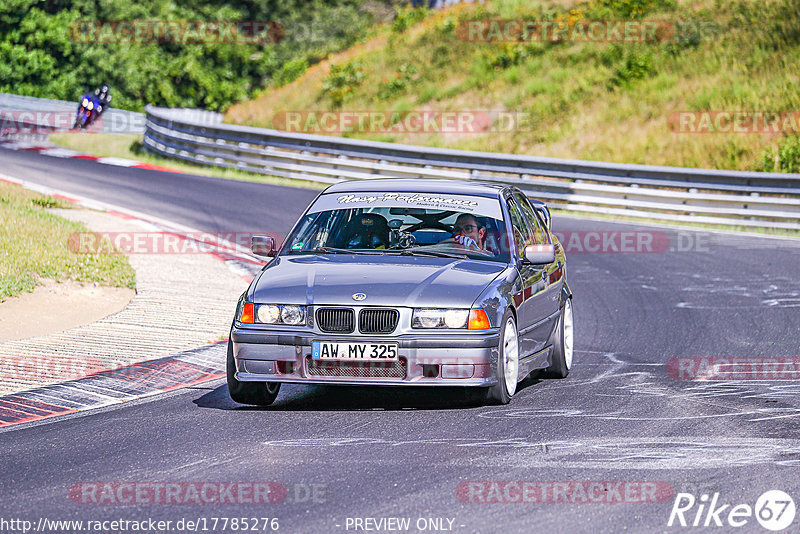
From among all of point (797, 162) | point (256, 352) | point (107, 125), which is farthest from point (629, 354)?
point (107, 125)

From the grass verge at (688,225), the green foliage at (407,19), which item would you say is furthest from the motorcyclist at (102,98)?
the grass verge at (688,225)

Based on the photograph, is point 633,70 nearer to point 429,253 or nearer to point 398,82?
point 398,82

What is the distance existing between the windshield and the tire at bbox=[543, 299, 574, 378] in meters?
1.05

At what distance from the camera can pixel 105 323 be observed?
11609mm

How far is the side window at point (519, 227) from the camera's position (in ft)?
30.5

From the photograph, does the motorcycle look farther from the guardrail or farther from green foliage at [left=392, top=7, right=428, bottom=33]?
green foliage at [left=392, top=7, right=428, bottom=33]

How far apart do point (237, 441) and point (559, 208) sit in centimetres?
1840

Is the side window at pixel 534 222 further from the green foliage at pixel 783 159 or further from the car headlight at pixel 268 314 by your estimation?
the green foliage at pixel 783 159

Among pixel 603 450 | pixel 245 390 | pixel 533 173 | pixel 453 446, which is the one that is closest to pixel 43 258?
pixel 245 390

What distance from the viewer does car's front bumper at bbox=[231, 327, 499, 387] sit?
7.74 m

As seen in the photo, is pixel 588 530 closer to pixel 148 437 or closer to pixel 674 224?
pixel 148 437

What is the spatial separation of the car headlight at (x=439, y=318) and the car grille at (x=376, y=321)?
133mm

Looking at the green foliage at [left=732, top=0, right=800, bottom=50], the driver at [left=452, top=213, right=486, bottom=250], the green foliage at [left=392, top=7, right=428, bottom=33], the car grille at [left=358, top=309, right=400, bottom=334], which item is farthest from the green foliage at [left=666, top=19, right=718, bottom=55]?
the car grille at [left=358, top=309, right=400, bottom=334]

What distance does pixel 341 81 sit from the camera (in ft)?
133
